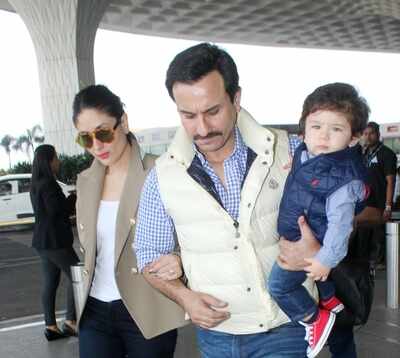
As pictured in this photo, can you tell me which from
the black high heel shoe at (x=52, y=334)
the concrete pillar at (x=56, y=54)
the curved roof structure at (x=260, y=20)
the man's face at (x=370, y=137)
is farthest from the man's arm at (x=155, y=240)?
the curved roof structure at (x=260, y=20)

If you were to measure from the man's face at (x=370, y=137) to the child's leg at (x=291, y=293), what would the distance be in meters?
4.79

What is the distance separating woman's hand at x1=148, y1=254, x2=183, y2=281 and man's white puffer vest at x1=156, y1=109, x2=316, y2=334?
0.05 meters

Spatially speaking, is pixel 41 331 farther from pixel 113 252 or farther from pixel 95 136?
pixel 95 136

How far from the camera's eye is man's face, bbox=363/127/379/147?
617 centimetres

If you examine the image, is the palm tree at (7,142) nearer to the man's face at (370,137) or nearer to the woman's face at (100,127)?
the man's face at (370,137)

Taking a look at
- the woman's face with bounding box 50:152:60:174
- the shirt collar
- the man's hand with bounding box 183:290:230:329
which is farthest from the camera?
the woman's face with bounding box 50:152:60:174

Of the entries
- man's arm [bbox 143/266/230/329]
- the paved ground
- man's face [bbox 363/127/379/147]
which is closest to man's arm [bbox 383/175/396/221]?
man's face [bbox 363/127/379/147]

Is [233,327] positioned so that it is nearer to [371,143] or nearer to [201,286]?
[201,286]

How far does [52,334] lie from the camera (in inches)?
191

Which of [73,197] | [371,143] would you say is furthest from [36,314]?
[371,143]

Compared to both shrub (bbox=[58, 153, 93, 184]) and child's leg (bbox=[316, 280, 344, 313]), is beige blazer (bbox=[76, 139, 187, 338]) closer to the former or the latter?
child's leg (bbox=[316, 280, 344, 313])

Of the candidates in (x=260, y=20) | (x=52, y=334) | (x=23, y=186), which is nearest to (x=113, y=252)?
(x=52, y=334)

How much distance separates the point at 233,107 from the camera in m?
1.78

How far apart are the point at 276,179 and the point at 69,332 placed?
12.4 feet
